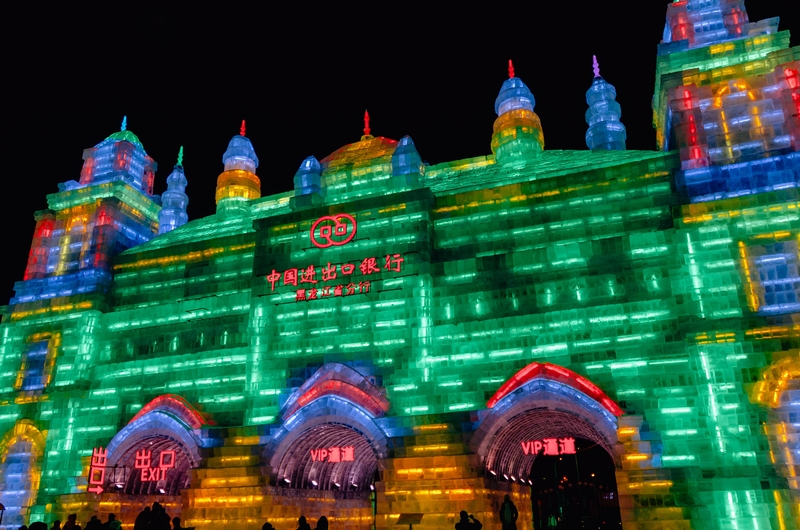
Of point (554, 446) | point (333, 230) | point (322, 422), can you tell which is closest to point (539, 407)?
point (554, 446)

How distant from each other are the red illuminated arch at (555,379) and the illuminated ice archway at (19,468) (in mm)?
23011

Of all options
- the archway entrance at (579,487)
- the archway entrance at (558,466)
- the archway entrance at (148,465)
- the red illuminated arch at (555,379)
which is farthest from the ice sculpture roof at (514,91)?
the archway entrance at (579,487)

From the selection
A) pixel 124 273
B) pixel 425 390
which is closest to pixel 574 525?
pixel 425 390

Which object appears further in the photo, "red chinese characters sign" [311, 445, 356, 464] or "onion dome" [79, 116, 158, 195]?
"onion dome" [79, 116, 158, 195]

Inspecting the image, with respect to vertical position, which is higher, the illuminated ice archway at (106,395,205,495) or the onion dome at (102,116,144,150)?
the onion dome at (102,116,144,150)

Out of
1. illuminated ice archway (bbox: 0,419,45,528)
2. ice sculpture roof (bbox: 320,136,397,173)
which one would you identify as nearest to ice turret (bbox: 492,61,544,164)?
ice sculpture roof (bbox: 320,136,397,173)

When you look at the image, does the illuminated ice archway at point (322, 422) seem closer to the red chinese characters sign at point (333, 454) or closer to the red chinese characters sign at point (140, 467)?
the red chinese characters sign at point (333, 454)

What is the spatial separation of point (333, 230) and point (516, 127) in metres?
11.4

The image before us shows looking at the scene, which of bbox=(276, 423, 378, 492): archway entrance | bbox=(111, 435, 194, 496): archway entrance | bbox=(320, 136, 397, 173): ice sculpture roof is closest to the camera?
bbox=(276, 423, 378, 492): archway entrance

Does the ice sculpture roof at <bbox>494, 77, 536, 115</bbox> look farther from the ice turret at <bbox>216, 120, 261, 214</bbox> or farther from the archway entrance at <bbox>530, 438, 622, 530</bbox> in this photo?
the archway entrance at <bbox>530, 438, 622, 530</bbox>

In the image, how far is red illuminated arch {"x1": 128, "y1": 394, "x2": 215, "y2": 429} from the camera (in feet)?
95.8

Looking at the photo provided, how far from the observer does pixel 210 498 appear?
87.2 feet

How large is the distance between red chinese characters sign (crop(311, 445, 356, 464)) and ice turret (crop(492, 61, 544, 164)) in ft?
55.3

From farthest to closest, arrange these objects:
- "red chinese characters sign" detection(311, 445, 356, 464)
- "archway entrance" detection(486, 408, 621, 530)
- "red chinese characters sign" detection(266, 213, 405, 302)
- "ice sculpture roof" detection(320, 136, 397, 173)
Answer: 1. "ice sculpture roof" detection(320, 136, 397, 173)
2. "red chinese characters sign" detection(266, 213, 405, 302)
3. "red chinese characters sign" detection(311, 445, 356, 464)
4. "archway entrance" detection(486, 408, 621, 530)
